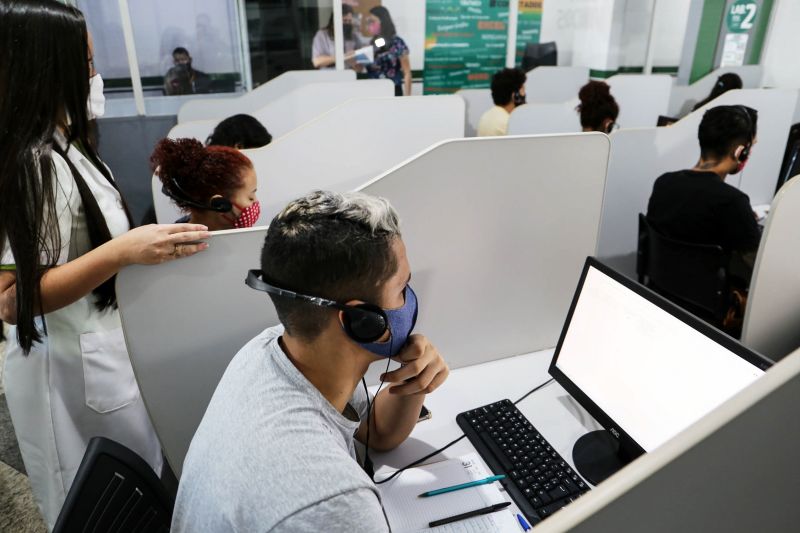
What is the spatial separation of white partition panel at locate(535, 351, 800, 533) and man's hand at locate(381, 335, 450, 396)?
0.56 meters

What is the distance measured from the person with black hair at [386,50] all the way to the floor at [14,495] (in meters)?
3.83

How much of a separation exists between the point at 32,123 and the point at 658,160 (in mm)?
2542

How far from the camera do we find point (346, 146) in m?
2.35

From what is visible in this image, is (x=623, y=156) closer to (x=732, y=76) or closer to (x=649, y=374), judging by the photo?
(x=649, y=374)

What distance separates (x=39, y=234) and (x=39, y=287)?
102 mm

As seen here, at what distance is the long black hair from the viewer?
0.98 metres

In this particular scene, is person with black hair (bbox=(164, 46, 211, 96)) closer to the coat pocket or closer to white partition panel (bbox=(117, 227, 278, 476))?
the coat pocket

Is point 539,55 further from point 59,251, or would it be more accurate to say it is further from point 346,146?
point 59,251

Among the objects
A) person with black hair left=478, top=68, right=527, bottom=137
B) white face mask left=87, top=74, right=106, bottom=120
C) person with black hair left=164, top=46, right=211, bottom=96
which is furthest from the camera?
person with black hair left=164, top=46, right=211, bottom=96

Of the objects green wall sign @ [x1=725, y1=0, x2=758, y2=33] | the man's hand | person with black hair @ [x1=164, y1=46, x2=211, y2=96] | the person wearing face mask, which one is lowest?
the man's hand

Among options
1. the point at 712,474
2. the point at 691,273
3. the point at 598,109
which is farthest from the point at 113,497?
the point at 598,109

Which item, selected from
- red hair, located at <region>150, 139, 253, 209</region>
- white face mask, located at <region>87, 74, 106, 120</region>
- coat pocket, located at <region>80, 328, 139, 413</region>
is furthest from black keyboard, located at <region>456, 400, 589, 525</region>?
white face mask, located at <region>87, 74, 106, 120</region>

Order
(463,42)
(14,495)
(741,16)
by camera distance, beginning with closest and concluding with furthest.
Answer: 1. (14,495)
2. (463,42)
3. (741,16)

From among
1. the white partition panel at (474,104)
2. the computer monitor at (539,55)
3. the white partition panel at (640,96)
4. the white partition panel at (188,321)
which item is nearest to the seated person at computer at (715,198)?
the white partition panel at (188,321)
